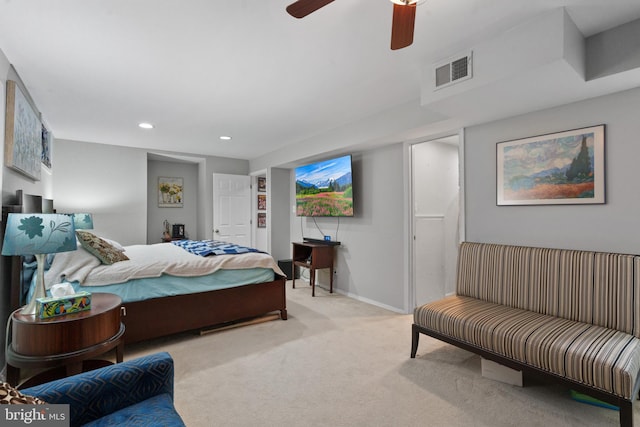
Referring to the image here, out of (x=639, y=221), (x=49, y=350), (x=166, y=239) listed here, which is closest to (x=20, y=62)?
(x=49, y=350)

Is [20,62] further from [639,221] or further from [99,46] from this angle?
[639,221]

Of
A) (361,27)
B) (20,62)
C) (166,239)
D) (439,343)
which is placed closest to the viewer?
(361,27)

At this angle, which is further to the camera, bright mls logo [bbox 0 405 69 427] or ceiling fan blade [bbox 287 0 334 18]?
ceiling fan blade [bbox 287 0 334 18]

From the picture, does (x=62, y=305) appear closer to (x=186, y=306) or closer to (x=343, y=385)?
(x=186, y=306)

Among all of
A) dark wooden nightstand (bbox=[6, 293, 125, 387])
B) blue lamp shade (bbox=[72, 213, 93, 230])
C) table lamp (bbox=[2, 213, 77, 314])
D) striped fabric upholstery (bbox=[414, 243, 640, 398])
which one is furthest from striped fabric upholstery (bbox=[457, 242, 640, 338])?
blue lamp shade (bbox=[72, 213, 93, 230])

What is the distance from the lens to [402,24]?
1.50 meters

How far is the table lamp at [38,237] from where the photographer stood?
170 cm

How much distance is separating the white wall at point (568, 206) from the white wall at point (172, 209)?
530cm

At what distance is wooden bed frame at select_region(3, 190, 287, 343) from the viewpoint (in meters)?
2.42

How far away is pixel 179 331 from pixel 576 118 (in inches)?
146

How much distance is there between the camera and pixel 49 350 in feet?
5.59

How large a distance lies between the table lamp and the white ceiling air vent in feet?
8.71

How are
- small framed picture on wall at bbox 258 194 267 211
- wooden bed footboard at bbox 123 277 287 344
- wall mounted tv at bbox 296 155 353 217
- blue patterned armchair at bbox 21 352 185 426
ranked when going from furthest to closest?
small framed picture on wall at bbox 258 194 267 211 → wall mounted tv at bbox 296 155 353 217 → wooden bed footboard at bbox 123 277 287 344 → blue patterned armchair at bbox 21 352 185 426

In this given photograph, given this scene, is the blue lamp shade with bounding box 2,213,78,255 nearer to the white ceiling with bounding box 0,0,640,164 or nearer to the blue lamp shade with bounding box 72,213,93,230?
the white ceiling with bounding box 0,0,640,164
